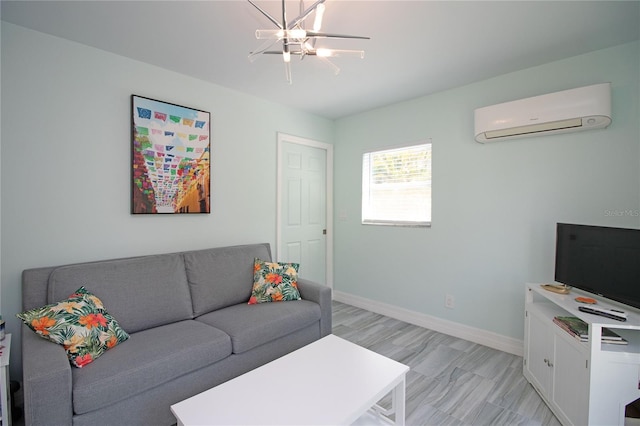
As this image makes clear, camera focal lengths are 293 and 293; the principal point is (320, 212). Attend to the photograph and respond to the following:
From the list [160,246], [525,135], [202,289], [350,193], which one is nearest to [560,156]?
[525,135]

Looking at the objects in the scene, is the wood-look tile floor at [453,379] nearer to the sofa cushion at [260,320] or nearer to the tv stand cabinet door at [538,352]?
the tv stand cabinet door at [538,352]

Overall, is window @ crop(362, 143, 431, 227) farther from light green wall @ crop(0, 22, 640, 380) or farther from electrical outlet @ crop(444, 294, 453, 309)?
electrical outlet @ crop(444, 294, 453, 309)

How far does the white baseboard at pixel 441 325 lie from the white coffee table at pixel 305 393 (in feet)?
5.29

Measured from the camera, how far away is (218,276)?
8.24ft

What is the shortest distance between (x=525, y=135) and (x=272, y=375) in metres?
2.64

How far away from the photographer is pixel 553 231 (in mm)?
2418

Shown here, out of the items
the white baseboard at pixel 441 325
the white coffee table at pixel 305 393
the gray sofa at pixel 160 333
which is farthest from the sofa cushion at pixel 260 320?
the white baseboard at pixel 441 325

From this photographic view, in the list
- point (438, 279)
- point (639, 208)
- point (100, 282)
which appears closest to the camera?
point (100, 282)

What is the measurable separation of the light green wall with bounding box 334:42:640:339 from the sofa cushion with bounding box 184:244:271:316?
1.67m

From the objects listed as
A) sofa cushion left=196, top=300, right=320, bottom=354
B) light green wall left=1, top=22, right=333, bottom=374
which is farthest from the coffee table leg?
light green wall left=1, top=22, right=333, bottom=374

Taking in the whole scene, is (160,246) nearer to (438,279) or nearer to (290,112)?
(290,112)

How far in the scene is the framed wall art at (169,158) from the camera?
7.80 ft

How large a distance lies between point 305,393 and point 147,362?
35.2 inches

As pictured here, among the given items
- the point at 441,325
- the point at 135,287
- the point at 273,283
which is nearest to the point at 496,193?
the point at 441,325
